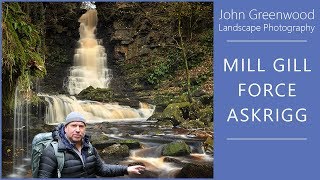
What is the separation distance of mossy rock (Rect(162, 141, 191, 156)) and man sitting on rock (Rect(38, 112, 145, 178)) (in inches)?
193

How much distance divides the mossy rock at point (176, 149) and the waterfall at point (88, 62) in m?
6.53

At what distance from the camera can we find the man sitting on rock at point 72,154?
10.7 ft

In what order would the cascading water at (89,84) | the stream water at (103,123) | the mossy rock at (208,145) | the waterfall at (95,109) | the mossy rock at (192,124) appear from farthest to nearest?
1. the cascading water at (89,84)
2. the waterfall at (95,109)
3. the mossy rock at (192,124)
4. the mossy rock at (208,145)
5. the stream water at (103,123)

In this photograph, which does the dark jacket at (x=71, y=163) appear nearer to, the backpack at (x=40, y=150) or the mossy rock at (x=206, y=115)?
the backpack at (x=40, y=150)

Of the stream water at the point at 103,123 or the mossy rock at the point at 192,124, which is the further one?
the mossy rock at the point at 192,124

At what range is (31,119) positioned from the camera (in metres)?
10.2

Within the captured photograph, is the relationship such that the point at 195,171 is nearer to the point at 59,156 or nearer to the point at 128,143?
the point at 128,143

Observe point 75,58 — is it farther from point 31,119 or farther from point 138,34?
point 31,119

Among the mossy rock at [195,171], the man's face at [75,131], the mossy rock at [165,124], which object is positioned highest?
the man's face at [75,131]

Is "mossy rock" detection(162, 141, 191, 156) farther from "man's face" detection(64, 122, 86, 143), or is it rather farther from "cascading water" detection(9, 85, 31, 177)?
"man's face" detection(64, 122, 86, 143)

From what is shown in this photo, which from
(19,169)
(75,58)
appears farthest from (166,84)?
(19,169)

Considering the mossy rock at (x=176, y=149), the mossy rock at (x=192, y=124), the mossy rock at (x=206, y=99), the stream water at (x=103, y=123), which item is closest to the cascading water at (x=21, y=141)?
the stream water at (x=103, y=123)

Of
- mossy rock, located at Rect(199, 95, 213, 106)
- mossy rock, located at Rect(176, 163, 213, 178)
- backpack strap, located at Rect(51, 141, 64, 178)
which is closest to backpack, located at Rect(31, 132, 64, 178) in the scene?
backpack strap, located at Rect(51, 141, 64, 178)

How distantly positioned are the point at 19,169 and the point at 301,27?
541 centimetres
